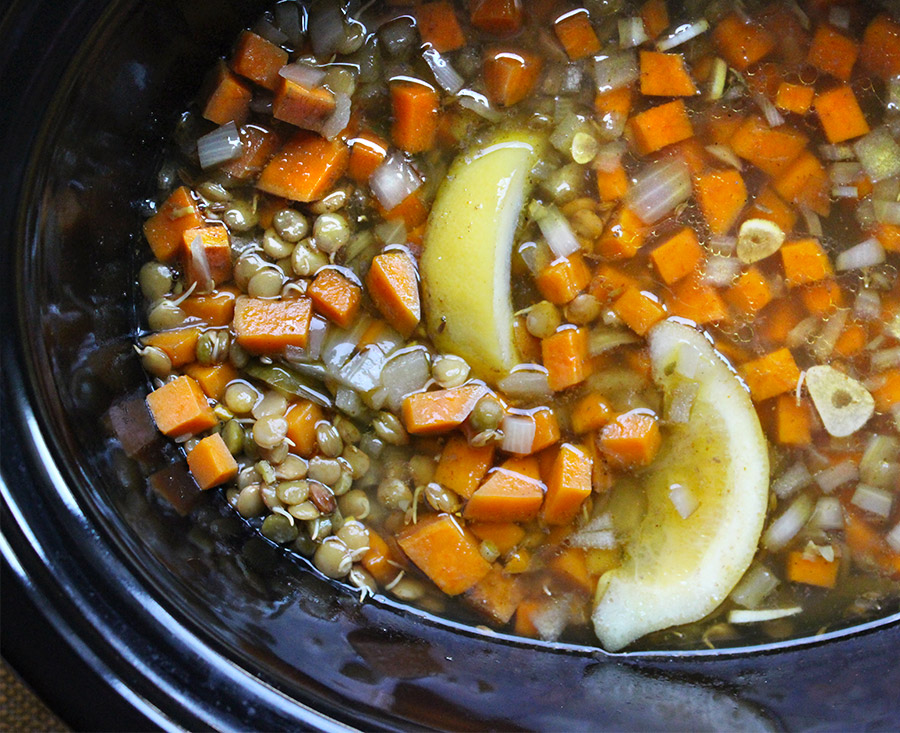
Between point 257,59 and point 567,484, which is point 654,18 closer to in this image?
point 257,59

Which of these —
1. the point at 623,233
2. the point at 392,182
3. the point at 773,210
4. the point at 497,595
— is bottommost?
the point at 497,595

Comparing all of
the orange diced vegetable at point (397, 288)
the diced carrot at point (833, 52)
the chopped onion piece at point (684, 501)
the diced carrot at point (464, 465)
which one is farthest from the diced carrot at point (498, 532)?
the diced carrot at point (833, 52)

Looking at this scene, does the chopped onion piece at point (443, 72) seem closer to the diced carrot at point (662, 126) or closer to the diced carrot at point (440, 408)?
Answer: the diced carrot at point (662, 126)

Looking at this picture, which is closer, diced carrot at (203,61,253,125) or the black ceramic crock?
the black ceramic crock

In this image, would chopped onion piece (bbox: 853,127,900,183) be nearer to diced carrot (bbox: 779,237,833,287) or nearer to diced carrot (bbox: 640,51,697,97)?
diced carrot (bbox: 779,237,833,287)

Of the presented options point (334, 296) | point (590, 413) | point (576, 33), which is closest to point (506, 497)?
point (590, 413)

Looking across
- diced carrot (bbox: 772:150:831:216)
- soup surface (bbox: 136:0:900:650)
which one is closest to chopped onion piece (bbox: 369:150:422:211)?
soup surface (bbox: 136:0:900:650)

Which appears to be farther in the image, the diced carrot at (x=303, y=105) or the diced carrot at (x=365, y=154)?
the diced carrot at (x=365, y=154)
